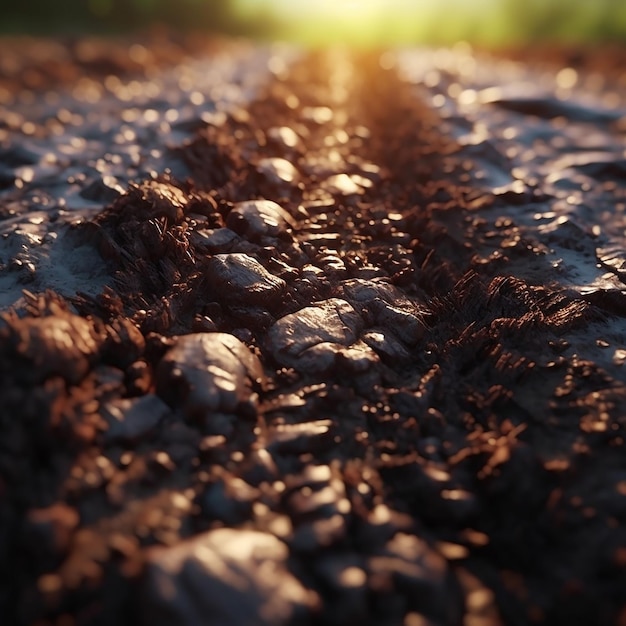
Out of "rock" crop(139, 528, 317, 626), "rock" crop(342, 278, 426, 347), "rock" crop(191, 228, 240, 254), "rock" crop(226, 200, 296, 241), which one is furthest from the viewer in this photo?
"rock" crop(226, 200, 296, 241)

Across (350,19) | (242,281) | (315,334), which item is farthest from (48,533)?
(350,19)

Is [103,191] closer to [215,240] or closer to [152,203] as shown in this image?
[152,203]

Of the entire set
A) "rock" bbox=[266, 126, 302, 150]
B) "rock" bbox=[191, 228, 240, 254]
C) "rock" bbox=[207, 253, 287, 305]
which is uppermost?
"rock" bbox=[266, 126, 302, 150]

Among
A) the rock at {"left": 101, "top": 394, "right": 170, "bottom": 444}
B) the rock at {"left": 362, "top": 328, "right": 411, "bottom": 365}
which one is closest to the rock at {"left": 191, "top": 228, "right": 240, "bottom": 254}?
the rock at {"left": 362, "top": 328, "right": 411, "bottom": 365}

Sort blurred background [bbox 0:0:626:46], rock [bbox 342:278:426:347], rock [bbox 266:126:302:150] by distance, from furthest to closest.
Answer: blurred background [bbox 0:0:626:46] < rock [bbox 266:126:302:150] < rock [bbox 342:278:426:347]

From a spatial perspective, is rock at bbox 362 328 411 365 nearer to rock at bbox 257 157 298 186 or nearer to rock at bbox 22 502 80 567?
rock at bbox 22 502 80 567

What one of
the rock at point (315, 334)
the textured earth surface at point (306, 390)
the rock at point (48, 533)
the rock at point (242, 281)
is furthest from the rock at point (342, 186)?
the rock at point (48, 533)
